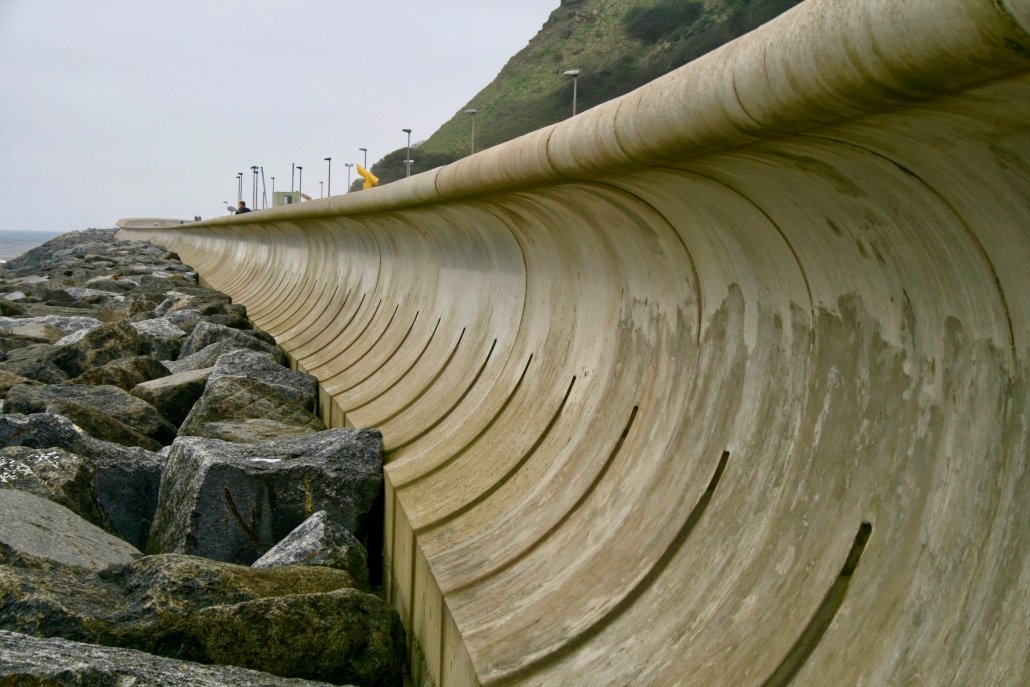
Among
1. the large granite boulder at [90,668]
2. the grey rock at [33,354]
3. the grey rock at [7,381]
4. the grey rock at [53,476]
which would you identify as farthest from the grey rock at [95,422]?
the large granite boulder at [90,668]

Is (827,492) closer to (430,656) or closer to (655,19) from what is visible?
(430,656)

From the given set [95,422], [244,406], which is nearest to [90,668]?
[95,422]

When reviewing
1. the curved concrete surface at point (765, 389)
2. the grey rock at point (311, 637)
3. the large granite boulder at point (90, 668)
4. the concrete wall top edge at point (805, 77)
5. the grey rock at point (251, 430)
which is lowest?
the grey rock at point (311, 637)

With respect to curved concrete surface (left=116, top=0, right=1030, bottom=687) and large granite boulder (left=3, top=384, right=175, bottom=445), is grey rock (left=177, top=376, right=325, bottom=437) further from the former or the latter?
curved concrete surface (left=116, top=0, right=1030, bottom=687)

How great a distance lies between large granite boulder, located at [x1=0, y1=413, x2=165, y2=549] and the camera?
210 inches

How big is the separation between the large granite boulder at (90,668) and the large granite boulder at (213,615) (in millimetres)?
453

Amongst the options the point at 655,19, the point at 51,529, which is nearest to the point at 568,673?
the point at 51,529

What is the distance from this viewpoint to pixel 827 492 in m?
2.35

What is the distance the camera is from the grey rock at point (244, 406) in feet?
21.9

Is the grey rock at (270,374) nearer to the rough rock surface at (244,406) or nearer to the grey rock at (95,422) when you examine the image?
the rough rock surface at (244,406)

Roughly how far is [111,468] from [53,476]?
60 cm

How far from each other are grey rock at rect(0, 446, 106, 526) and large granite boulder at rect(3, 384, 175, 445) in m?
1.50

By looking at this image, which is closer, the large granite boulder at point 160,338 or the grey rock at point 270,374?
the grey rock at point 270,374

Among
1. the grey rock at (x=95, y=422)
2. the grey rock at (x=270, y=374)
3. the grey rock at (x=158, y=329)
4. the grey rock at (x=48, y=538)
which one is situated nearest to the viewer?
the grey rock at (x=48, y=538)
